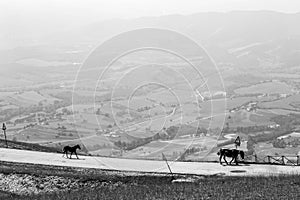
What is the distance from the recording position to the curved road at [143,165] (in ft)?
98.5

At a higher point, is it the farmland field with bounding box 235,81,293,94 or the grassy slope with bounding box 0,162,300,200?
the farmland field with bounding box 235,81,293,94

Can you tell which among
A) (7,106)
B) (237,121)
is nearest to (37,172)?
(237,121)

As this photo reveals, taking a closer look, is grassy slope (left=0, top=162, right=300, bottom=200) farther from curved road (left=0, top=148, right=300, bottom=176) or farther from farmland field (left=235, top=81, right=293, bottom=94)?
farmland field (left=235, top=81, right=293, bottom=94)

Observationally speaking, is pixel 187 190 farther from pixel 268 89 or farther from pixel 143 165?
pixel 268 89

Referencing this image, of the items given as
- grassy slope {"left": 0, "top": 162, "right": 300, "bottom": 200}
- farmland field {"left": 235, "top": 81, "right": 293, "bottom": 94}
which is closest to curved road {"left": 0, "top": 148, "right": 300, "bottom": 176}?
grassy slope {"left": 0, "top": 162, "right": 300, "bottom": 200}

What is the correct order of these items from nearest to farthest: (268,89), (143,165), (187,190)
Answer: (187,190) < (143,165) < (268,89)

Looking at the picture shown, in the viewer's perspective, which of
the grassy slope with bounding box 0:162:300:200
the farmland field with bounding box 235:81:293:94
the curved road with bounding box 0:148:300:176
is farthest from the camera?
the farmland field with bounding box 235:81:293:94

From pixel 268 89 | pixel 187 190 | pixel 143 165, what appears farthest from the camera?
pixel 268 89

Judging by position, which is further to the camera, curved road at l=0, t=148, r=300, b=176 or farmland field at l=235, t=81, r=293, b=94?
farmland field at l=235, t=81, r=293, b=94

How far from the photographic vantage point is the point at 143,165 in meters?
33.9

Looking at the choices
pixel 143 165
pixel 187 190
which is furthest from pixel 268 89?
pixel 187 190

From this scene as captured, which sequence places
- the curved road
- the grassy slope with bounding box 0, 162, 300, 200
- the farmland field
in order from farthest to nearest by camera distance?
the farmland field < the curved road < the grassy slope with bounding box 0, 162, 300, 200

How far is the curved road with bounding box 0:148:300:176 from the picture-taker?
30.0 m

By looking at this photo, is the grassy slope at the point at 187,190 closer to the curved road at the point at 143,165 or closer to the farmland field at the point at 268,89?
the curved road at the point at 143,165
